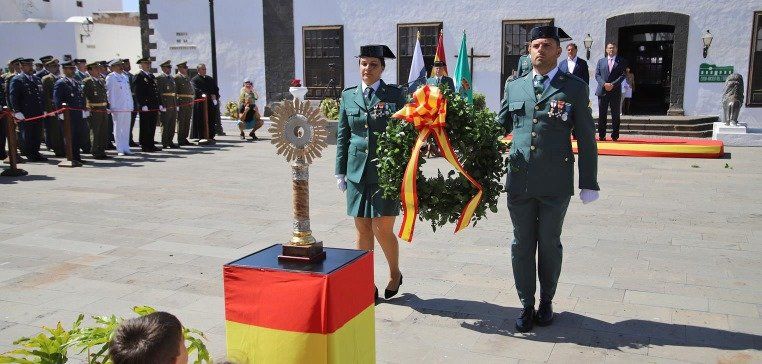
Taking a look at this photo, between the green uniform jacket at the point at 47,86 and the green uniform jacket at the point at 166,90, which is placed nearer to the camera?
the green uniform jacket at the point at 47,86

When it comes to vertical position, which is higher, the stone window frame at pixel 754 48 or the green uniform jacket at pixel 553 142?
the stone window frame at pixel 754 48

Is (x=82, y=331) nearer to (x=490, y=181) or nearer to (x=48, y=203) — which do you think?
(x=490, y=181)

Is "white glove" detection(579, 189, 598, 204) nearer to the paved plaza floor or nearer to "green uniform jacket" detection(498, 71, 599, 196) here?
"green uniform jacket" detection(498, 71, 599, 196)

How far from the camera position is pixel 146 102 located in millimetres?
14820

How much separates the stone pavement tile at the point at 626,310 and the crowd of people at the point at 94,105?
10443 millimetres

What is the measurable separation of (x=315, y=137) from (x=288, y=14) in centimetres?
1832

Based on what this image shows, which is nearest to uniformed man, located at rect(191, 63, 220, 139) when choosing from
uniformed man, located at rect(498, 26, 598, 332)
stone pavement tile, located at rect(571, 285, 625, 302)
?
stone pavement tile, located at rect(571, 285, 625, 302)

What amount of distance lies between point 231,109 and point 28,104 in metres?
7.52

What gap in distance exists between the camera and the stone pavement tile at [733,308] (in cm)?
468

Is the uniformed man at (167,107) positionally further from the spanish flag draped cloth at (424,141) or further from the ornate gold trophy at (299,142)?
the ornate gold trophy at (299,142)

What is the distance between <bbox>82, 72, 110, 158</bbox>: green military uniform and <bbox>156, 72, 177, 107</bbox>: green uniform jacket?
199 cm

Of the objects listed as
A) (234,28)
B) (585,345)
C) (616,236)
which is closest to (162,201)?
(616,236)

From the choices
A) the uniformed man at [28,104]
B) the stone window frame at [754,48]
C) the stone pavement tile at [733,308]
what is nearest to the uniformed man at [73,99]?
the uniformed man at [28,104]

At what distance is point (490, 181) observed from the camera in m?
4.31
